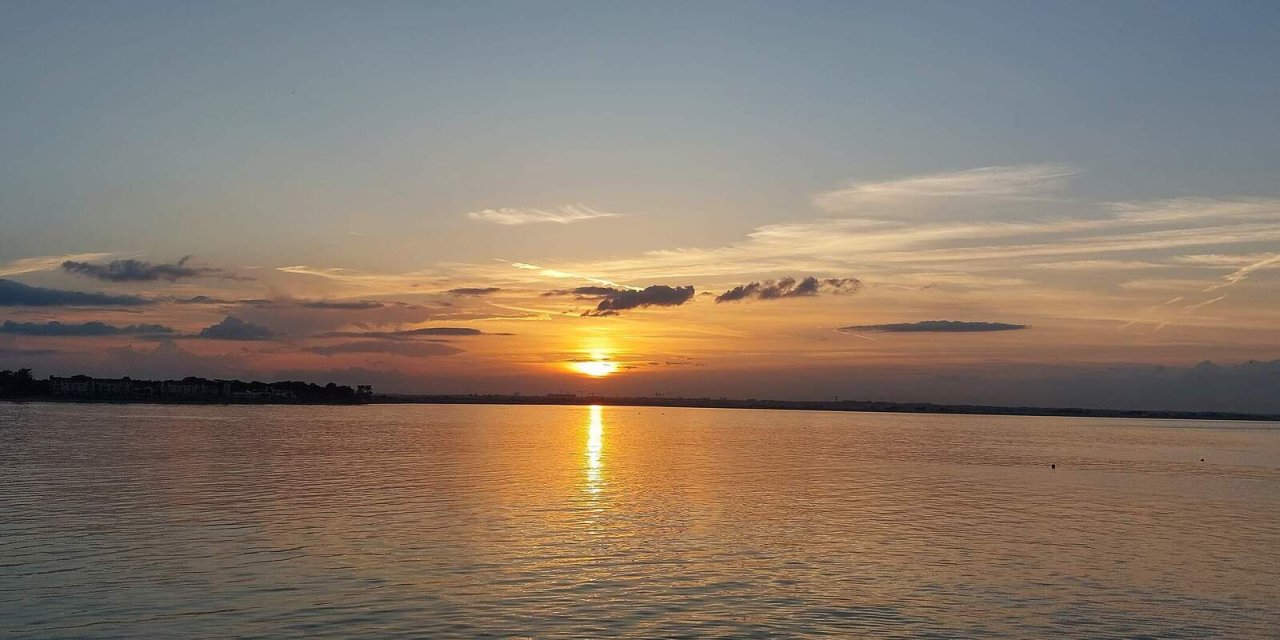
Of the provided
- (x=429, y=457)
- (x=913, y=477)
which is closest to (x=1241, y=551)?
(x=913, y=477)

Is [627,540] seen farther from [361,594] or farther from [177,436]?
[177,436]

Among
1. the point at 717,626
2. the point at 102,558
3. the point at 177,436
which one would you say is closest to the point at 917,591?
the point at 717,626

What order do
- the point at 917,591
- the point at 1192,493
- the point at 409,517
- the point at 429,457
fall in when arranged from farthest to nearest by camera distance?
1. the point at 429,457
2. the point at 1192,493
3. the point at 409,517
4. the point at 917,591

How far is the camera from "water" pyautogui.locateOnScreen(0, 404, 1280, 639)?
23781 millimetres

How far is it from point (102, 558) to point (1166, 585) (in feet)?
107

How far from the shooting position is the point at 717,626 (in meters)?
23.1

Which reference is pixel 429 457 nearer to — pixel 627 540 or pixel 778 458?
pixel 778 458

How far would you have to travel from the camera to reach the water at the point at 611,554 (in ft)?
78.0

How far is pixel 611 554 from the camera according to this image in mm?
32906

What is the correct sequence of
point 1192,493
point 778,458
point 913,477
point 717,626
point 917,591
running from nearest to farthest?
point 717,626 < point 917,591 < point 1192,493 < point 913,477 < point 778,458

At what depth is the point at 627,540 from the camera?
36.1 metres

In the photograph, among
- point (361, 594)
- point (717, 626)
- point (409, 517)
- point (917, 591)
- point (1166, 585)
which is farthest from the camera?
point (409, 517)

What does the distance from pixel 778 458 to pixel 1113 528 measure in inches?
1840

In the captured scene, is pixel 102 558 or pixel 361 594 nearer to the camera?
pixel 361 594
